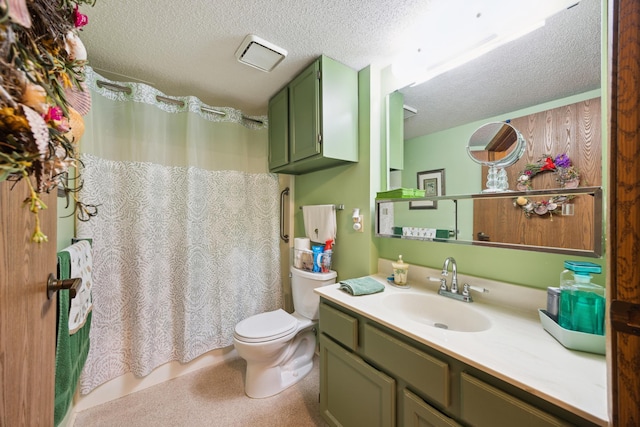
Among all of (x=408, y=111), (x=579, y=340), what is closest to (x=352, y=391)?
(x=579, y=340)

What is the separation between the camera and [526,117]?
42.6 inches

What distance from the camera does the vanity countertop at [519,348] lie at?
0.60m

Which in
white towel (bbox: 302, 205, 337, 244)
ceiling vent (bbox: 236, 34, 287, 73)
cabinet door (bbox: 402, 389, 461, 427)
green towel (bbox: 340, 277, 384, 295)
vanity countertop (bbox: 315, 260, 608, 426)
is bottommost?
cabinet door (bbox: 402, 389, 461, 427)

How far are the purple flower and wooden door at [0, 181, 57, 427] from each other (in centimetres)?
166

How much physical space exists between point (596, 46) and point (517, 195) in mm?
622

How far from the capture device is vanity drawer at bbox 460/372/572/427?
613 mm

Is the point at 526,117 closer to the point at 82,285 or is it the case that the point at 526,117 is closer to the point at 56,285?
the point at 56,285

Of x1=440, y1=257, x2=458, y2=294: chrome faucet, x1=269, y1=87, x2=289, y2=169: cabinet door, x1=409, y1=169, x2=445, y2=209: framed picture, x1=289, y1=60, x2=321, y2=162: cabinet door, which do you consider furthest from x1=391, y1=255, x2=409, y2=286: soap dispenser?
x1=269, y1=87, x2=289, y2=169: cabinet door

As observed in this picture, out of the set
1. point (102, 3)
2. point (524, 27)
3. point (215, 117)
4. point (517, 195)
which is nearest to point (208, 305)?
point (215, 117)

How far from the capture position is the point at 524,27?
1061 millimetres

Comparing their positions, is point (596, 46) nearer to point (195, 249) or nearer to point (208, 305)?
point (195, 249)

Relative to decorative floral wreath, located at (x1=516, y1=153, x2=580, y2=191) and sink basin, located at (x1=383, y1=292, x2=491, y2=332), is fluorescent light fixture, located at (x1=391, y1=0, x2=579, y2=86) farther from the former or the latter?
sink basin, located at (x1=383, y1=292, x2=491, y2=332)

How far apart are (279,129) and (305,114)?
1.26 feet

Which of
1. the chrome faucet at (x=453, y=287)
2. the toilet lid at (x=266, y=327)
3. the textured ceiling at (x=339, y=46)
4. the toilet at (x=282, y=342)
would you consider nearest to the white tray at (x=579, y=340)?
the chrome faucet at (x=453, y=287)
